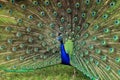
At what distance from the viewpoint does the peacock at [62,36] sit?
5438 millimetres

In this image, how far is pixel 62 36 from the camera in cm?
552

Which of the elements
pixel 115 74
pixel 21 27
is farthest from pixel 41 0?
pixel 115 74

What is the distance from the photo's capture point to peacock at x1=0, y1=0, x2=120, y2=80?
544 centimetres

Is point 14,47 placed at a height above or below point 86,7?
below

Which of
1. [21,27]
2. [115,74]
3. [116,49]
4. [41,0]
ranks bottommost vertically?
[115,74]

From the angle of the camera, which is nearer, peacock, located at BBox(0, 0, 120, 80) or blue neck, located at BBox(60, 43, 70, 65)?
peacock, located at BBox(0, 0, 120, 80)

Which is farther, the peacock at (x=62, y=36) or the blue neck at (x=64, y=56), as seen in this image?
the blue neck at (x=64, y=56)

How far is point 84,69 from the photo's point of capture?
5.56 metres

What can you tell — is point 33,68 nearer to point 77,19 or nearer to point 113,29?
point 77,19

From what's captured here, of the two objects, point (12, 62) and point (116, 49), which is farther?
point (12, 62)

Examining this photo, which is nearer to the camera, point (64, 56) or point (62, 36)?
point (62, 36)

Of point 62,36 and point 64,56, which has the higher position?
point 62,36

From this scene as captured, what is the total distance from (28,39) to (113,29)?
140cm

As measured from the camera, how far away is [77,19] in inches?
217
